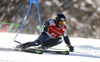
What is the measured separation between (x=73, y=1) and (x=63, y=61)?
335 cm

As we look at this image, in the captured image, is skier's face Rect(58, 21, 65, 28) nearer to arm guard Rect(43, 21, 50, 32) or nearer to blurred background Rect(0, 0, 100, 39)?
arm guard Rect(43, 21, 50, 32)

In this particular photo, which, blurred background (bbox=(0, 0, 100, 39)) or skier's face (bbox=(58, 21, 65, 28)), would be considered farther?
blurred background (bbox=(0, 0, 100, 39))

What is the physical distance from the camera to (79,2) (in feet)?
16.5

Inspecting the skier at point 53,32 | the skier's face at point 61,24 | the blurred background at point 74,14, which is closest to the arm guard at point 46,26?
the skier at point 53,32

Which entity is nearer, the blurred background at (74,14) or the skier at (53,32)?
the skier at (53,32)

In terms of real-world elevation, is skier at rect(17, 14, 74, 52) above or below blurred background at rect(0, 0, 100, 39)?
below

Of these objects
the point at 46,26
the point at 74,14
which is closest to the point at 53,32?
the point at 46,26

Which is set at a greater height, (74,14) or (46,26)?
(74,14)

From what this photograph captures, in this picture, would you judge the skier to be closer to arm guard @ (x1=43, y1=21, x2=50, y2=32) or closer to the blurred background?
arm guard @ (x1=43, y1=21, x2=50, y2=32)

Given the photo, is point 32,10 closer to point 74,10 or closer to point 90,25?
point 74,10

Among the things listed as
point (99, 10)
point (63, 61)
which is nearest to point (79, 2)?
point (99, 10)

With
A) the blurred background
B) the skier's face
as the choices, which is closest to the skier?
the skier's face

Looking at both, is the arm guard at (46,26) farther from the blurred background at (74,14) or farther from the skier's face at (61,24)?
the blurred background at (74,14)

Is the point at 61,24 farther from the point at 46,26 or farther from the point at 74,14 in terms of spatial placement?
the point at 74,14
